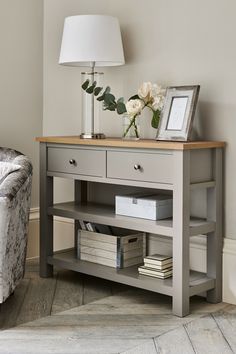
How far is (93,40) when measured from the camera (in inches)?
127

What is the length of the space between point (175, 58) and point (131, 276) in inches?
46.2

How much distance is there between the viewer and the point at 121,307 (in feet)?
9.79

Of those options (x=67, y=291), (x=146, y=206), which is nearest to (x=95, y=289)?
(x=67, y=291)

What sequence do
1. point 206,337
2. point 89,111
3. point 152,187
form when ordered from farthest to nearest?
1. point 89,111
2. point 152,187
3. point 206,337

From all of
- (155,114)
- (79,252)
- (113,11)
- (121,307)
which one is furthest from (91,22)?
(121,307)

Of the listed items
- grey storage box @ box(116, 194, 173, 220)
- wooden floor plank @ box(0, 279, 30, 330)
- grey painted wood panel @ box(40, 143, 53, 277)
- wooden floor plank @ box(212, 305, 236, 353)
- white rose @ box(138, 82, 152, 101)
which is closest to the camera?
wooden floor plank @ box(212, 305, 236, 353)

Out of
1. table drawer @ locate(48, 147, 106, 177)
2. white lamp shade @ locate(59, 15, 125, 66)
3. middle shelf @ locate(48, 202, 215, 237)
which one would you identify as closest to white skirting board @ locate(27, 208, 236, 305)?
middle shelf @ locate(48, 202, 215, 237)

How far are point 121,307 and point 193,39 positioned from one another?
4.65ft

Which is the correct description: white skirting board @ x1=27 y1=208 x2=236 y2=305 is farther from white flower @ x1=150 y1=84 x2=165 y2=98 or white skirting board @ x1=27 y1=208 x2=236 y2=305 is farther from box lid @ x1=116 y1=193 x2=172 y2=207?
white flower @ x1=150 y1=84 x2=165 y2=98

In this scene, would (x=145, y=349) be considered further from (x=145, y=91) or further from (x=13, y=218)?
(x=145, y=91)

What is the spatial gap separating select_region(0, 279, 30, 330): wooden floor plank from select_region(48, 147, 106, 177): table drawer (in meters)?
0.68

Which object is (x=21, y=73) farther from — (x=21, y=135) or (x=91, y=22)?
(x=91, y=22)

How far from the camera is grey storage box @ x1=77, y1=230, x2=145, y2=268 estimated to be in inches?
127

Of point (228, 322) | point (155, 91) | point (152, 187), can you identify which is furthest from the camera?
point (155, 91)
